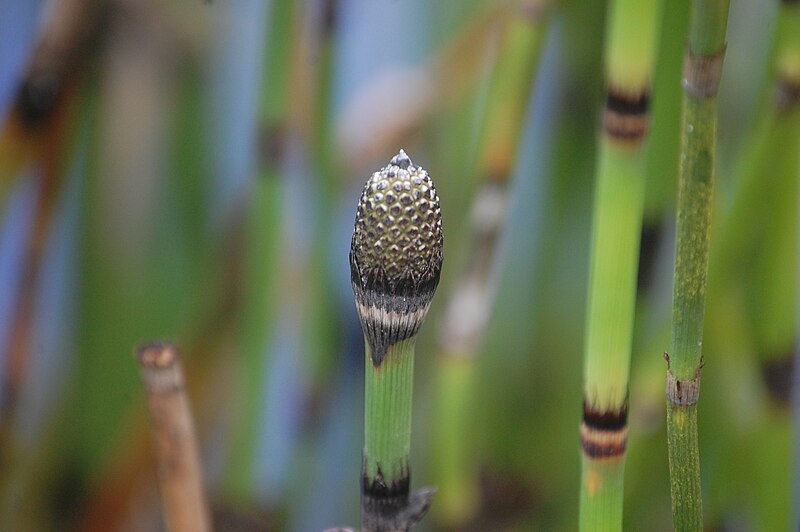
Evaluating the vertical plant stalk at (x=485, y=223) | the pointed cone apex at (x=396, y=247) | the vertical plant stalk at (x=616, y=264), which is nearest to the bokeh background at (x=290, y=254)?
the vertical plant stalk at (x=485, y=223)

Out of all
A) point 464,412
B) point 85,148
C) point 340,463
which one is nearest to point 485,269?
point 464,412

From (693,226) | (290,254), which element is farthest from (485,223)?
(693,226)

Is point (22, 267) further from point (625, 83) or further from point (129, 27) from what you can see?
point (625, 83)

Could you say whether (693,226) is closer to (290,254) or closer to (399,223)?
(399,223)

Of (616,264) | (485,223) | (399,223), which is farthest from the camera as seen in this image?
(485,223)

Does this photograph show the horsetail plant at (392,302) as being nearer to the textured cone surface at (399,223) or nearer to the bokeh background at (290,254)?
the textured cone surface at (399,223)

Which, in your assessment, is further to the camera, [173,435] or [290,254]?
[290,254]
